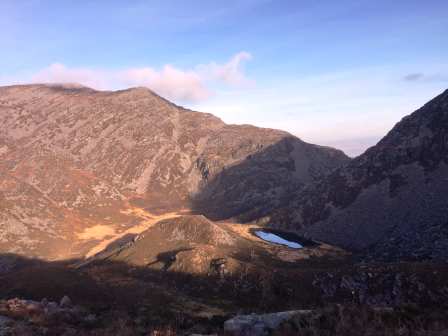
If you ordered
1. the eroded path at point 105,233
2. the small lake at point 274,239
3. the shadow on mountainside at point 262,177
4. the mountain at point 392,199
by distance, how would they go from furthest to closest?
the shadow on mountainside at point 262,177, the eroded path at point 105,233, the small lake at point 274,239, the mountain at point 392,199

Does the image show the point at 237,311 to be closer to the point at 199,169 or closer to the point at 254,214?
the point at 254,214

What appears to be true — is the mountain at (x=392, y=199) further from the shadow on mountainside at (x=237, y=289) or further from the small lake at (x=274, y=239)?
the shadow on mountainside at (x=237, y=289)

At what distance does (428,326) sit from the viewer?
1619 cm

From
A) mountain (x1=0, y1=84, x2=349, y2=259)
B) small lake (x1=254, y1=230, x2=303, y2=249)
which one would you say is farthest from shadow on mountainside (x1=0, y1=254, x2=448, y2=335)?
mountain (x1=0, y1=84, x2=349, y2=259)

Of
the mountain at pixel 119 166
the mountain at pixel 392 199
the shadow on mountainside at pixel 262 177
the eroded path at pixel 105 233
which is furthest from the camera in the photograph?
the shadow on mountainside at pixel 262 177

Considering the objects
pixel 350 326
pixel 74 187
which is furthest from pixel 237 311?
pixel 74 187

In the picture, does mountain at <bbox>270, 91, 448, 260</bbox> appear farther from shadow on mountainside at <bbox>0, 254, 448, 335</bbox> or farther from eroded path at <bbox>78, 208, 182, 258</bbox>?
eroded path at <bbox>78, 208, 182, 258</bbox>

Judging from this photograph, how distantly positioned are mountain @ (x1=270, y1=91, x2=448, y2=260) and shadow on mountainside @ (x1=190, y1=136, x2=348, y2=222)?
23.3 meters

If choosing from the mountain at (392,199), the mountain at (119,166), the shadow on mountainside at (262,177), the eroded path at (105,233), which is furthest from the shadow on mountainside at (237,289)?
the shadow on mountainside at (262,177)

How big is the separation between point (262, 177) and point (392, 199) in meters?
58.7

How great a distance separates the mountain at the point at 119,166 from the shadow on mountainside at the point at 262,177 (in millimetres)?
325

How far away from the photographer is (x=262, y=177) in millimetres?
123812

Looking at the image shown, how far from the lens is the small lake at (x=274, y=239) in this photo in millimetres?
62625

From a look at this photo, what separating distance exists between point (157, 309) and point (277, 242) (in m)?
32.6
